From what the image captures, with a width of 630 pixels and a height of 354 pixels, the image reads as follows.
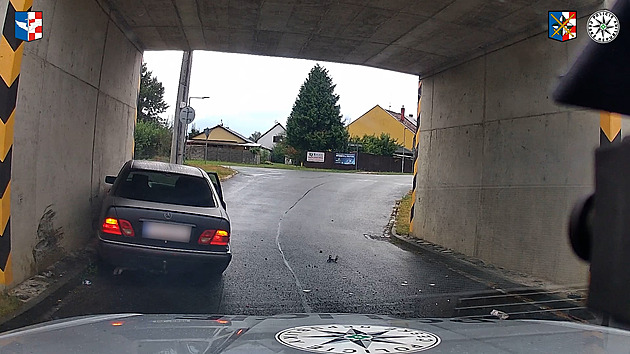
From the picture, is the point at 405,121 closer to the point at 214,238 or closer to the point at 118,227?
the point at 214,238

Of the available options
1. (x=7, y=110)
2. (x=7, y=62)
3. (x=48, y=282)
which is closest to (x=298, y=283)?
(x=48, y=282)

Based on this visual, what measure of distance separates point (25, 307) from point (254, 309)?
225 centimetres

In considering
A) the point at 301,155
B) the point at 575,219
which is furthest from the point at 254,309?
the point at 301,155

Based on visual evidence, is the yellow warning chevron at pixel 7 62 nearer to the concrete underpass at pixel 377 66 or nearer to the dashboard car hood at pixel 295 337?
the concrete underpass at pixel 377 66

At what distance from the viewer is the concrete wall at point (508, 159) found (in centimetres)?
838

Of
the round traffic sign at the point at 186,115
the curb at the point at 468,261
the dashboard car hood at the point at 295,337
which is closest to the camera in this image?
the dashboard car hood at the point at 295,337

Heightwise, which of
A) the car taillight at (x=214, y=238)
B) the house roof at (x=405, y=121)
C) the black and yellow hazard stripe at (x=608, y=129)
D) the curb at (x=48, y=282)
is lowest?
the curb at (x=48, y=282)

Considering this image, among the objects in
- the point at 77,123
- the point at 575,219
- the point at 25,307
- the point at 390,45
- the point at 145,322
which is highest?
the point at 390,45

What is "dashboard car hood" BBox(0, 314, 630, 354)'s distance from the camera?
9.12 ft

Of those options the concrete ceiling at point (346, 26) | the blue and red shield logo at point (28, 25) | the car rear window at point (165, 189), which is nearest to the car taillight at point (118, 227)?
the car rear window at point (165, 189)

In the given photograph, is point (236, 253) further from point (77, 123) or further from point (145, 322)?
point (145, 322)

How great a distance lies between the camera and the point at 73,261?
834cm

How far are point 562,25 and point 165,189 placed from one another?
5850mm

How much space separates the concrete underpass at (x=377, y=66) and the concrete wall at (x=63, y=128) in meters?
0.03
